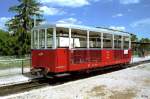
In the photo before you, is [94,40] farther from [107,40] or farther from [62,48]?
[62,48]

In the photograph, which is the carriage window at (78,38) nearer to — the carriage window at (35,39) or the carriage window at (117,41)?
the carriage window at (35,39)

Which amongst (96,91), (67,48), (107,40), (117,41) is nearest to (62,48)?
(67,48)

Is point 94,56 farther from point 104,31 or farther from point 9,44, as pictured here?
point 9,44

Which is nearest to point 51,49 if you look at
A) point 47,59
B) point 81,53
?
point 47,59

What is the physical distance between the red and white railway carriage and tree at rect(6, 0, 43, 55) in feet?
136

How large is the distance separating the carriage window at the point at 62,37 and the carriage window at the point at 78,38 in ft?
1.49

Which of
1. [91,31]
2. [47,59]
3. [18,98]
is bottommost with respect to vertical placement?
[18,98]

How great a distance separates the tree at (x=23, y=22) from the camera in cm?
6122

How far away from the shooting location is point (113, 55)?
22359 mm

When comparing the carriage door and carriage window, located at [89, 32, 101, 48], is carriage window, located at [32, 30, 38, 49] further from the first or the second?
carriage window, located at [89, 32, 101, 48]

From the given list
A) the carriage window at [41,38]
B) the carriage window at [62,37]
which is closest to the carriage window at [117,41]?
the carriage window at [62,37]

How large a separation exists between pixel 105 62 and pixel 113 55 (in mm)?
1540

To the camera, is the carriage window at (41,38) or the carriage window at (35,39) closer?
the carriage window at (41,38)

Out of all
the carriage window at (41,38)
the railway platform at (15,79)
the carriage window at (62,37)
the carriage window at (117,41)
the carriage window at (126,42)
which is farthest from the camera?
the carriage window at (126,42)
